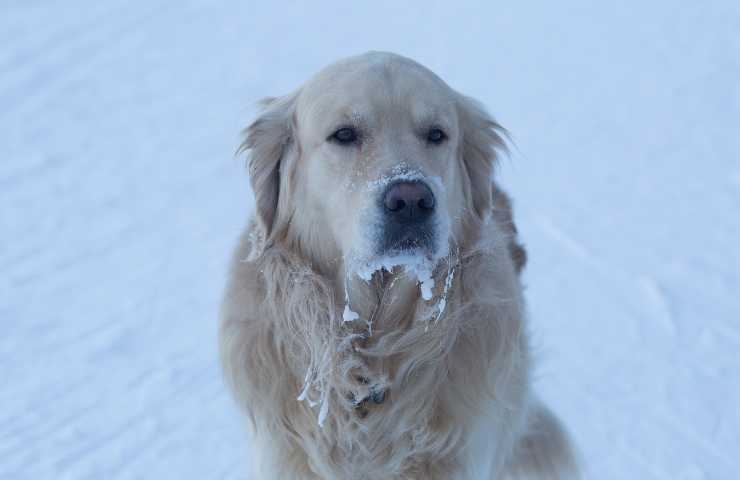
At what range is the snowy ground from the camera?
401 centimetres

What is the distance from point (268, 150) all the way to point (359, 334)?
2.55 ft

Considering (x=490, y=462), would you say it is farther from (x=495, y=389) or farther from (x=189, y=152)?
(x=189, y=152)

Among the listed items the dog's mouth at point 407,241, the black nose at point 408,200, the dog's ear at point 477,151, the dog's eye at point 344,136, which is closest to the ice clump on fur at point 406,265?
the dog's mouth at point 407,241

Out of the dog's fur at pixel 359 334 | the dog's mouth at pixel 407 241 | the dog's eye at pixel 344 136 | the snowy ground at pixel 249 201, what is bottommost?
the snowy ground at pixel 249 201

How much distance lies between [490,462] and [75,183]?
167 inches

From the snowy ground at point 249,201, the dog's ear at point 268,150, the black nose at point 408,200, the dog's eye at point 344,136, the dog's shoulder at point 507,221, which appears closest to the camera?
the black nose at point 408,200

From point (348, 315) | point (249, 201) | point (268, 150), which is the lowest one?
point (249, 201)

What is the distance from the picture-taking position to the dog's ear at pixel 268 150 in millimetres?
3062

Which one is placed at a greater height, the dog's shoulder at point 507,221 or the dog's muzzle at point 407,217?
the dog's muzzle at point 407,217

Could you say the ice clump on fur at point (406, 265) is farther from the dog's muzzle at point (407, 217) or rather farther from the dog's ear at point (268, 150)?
the dog's ear at point (268, 150)

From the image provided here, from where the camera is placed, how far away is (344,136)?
280cm

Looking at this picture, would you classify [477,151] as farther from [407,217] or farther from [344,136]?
[407,217]

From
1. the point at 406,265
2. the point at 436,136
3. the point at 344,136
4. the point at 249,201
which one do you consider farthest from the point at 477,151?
the point at 249,201

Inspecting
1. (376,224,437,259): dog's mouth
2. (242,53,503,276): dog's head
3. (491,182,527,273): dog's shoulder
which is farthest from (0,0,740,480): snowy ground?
(376,224,437,259): dog's mouth
